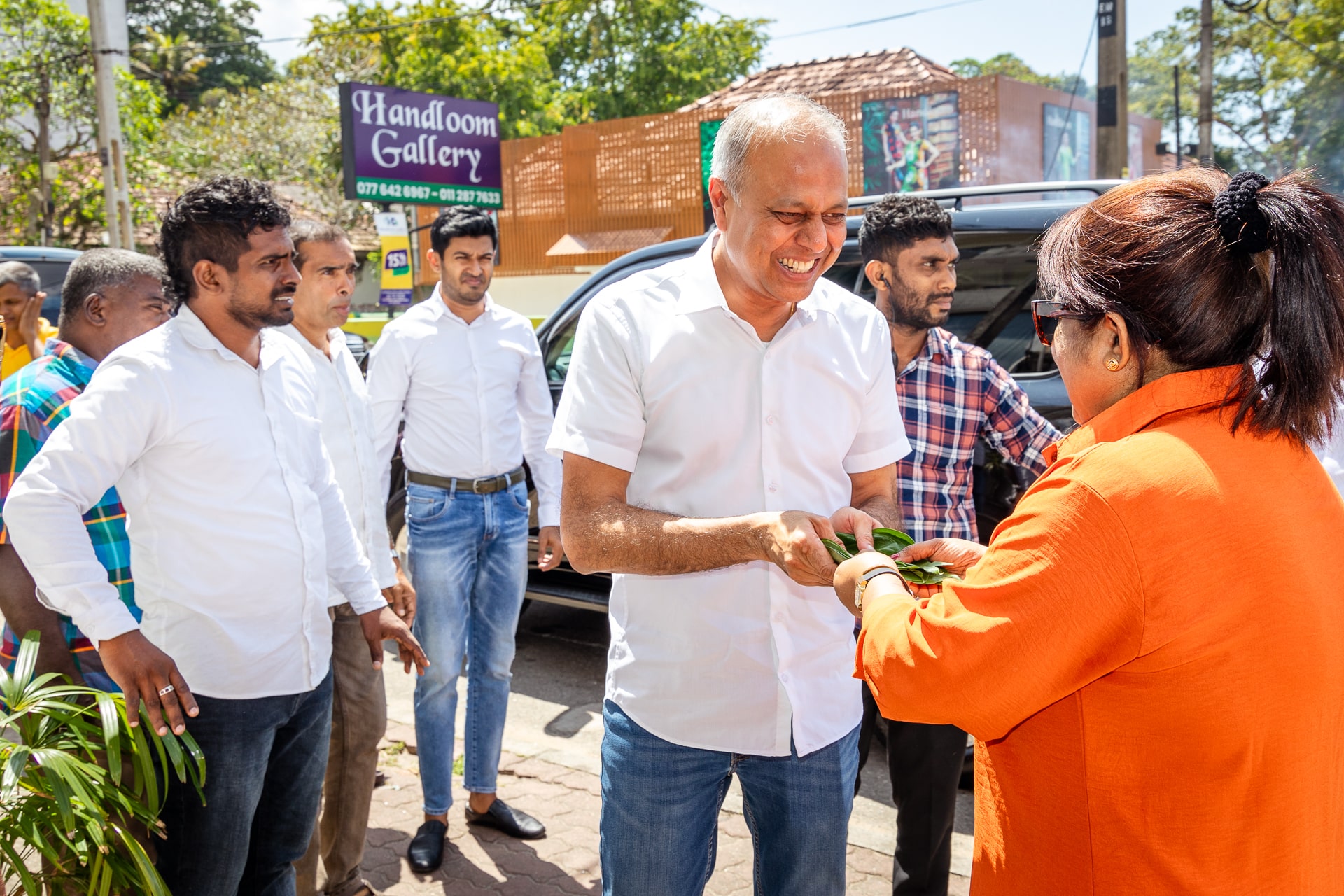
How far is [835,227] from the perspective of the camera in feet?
6.98

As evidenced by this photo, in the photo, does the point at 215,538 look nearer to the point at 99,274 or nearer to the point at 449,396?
the point at 99,274

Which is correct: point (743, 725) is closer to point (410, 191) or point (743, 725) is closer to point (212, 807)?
point (212, 807)

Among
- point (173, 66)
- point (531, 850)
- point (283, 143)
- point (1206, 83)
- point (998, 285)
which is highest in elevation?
point (173, 66)

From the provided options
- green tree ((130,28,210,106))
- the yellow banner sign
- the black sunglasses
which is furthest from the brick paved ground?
green tree ((130,28,210,106))

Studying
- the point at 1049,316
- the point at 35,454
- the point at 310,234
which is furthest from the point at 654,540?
the point at 310,234

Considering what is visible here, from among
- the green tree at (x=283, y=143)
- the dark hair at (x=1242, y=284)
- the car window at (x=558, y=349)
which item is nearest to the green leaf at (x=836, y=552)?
the dark hair at (x=1242, y=284)

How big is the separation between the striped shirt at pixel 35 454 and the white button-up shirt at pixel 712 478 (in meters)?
1.29

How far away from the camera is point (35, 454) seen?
266cm

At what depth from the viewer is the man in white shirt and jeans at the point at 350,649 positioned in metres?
3.34

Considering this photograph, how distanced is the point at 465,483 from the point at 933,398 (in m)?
1.77

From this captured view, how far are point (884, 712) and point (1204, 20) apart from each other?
18.7 metres

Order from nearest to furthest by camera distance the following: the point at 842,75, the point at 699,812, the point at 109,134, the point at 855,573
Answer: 1. the point at 855,573
2. the point at 699,812
3. the point at 109,134
4. the point at 842,75

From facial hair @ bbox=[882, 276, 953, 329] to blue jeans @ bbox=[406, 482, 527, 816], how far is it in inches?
64.2

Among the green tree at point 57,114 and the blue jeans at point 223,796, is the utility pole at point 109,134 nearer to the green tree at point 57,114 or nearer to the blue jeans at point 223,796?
the green tree at point 57,114
